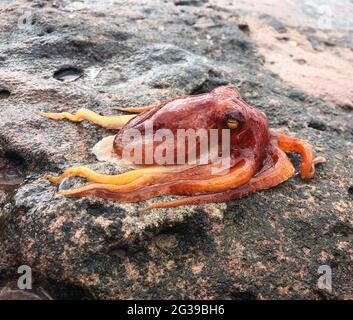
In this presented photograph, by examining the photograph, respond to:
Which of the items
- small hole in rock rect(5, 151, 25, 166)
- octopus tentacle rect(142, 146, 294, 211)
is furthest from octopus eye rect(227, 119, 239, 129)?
small hole in rock rect(5, 151, 25, 166)

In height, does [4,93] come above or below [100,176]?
below

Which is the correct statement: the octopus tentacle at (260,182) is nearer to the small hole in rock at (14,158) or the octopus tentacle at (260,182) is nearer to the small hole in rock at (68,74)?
the small hole in rock at (14,158)

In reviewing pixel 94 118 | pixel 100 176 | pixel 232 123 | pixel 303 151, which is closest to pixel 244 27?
pixel 303 151

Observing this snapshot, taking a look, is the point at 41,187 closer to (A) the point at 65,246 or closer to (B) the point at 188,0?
(A) the point at 65,246

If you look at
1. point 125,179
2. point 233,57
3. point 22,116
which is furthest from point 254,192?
point 233,57

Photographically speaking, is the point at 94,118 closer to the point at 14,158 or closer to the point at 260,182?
the point at 14,158

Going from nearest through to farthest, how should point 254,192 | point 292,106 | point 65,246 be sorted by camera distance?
point 65,246
point 254,192
point 292,106
